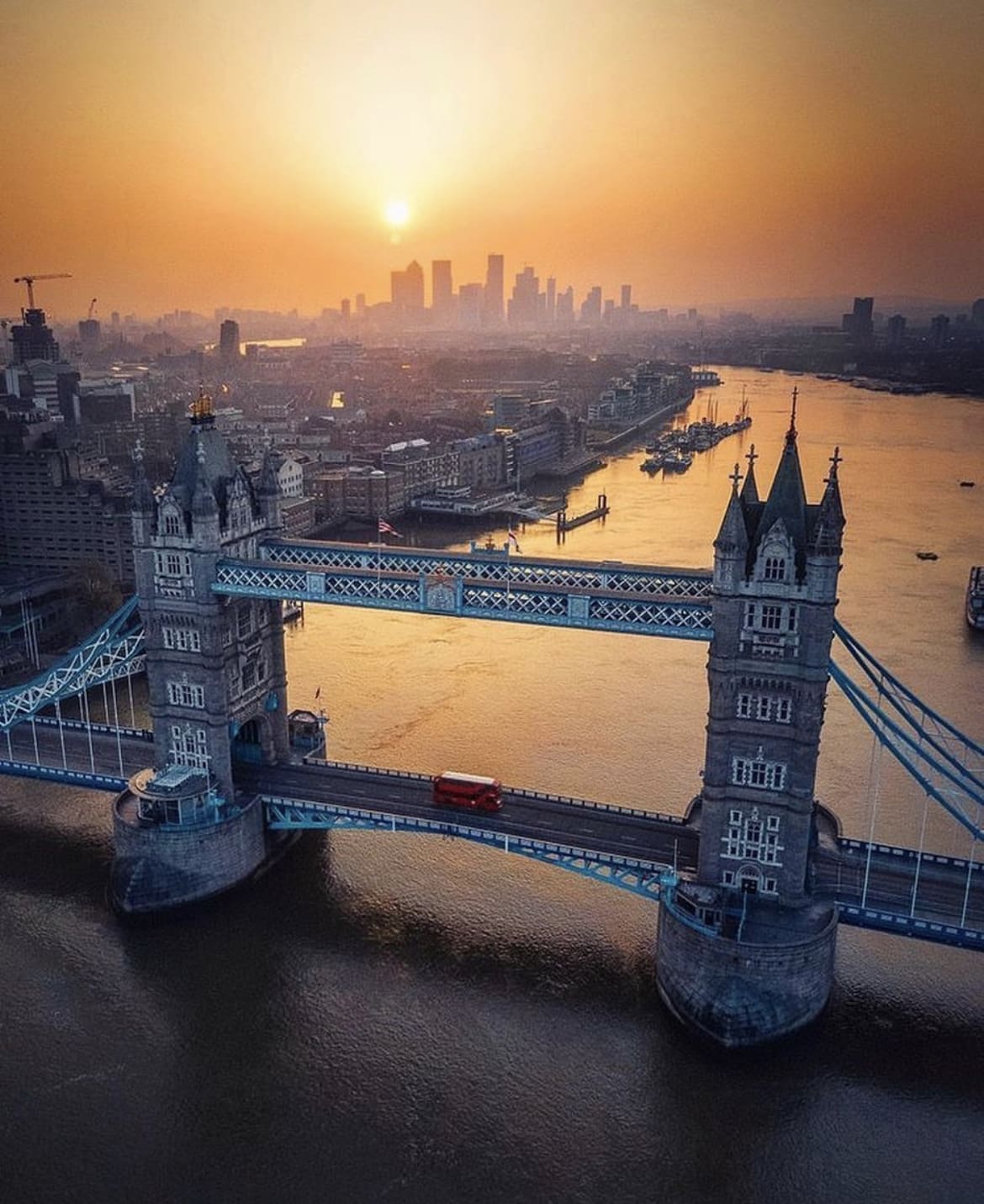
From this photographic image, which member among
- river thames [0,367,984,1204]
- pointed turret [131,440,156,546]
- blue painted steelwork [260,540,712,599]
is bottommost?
river thames [0,367,984,1204]

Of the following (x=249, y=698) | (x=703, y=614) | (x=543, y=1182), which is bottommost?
(x=543, y=1182)

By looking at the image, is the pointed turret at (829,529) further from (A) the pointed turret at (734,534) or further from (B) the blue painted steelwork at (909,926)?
(B) the blue painted steelwork at (909,926)

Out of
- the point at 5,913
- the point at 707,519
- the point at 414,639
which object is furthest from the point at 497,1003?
the point at 707,519

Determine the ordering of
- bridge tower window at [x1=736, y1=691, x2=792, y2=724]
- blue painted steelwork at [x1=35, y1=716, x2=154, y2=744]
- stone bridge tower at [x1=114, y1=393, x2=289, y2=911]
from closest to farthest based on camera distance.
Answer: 1. bridge tower window at [x1=736, y1=691, x2=792, y2=724]
2. stone bridge tower at [x1=114, y1=393, x2=289, y2=911]
3. blue painted steelwork at [x1=35, y1=716, x2=154, y2=744]

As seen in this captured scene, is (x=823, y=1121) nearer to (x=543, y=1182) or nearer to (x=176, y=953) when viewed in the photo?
(x=543, y=1182)

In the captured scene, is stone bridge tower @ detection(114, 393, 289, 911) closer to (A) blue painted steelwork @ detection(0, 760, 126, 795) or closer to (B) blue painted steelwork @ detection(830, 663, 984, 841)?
(A) blue painted steelwork @ detection(0, 760, 126, 795)

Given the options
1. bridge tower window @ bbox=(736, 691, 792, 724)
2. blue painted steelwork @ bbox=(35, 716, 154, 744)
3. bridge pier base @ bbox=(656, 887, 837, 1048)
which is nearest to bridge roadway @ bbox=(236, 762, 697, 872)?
bridge pier base @ bbox=(656, 887, 837, 1048)
